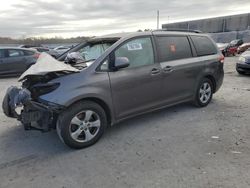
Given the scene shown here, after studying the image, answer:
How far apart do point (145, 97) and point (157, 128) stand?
2.01ft

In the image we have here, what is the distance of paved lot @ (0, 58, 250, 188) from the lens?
3227 millimetres

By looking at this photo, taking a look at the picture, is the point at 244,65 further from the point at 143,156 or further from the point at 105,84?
the point at 143,156

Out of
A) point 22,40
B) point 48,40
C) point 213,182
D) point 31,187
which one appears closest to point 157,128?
point 213,182

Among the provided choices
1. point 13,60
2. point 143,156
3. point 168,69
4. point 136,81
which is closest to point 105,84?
point 136,81

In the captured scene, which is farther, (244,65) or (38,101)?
(244,65)

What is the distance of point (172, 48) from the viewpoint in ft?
17.7

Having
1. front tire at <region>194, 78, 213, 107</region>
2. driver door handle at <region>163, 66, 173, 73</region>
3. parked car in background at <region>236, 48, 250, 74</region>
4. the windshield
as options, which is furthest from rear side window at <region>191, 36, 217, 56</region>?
parked car in background at <region>236, 48, 250, 74</region>

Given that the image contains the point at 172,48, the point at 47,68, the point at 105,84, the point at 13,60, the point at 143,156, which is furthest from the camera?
the point at 13,60

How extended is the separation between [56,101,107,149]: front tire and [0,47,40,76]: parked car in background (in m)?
8.96

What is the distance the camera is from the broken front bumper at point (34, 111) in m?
3.89

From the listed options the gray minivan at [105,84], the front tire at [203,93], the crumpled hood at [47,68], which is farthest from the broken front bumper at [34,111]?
the front tire at [203,93]

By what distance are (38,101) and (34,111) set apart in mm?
160

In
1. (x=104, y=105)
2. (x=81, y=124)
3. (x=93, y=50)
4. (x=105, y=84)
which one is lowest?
(x=81, y=124)

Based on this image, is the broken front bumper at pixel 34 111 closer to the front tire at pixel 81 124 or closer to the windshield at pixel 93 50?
the front tire at pixel 81 124
